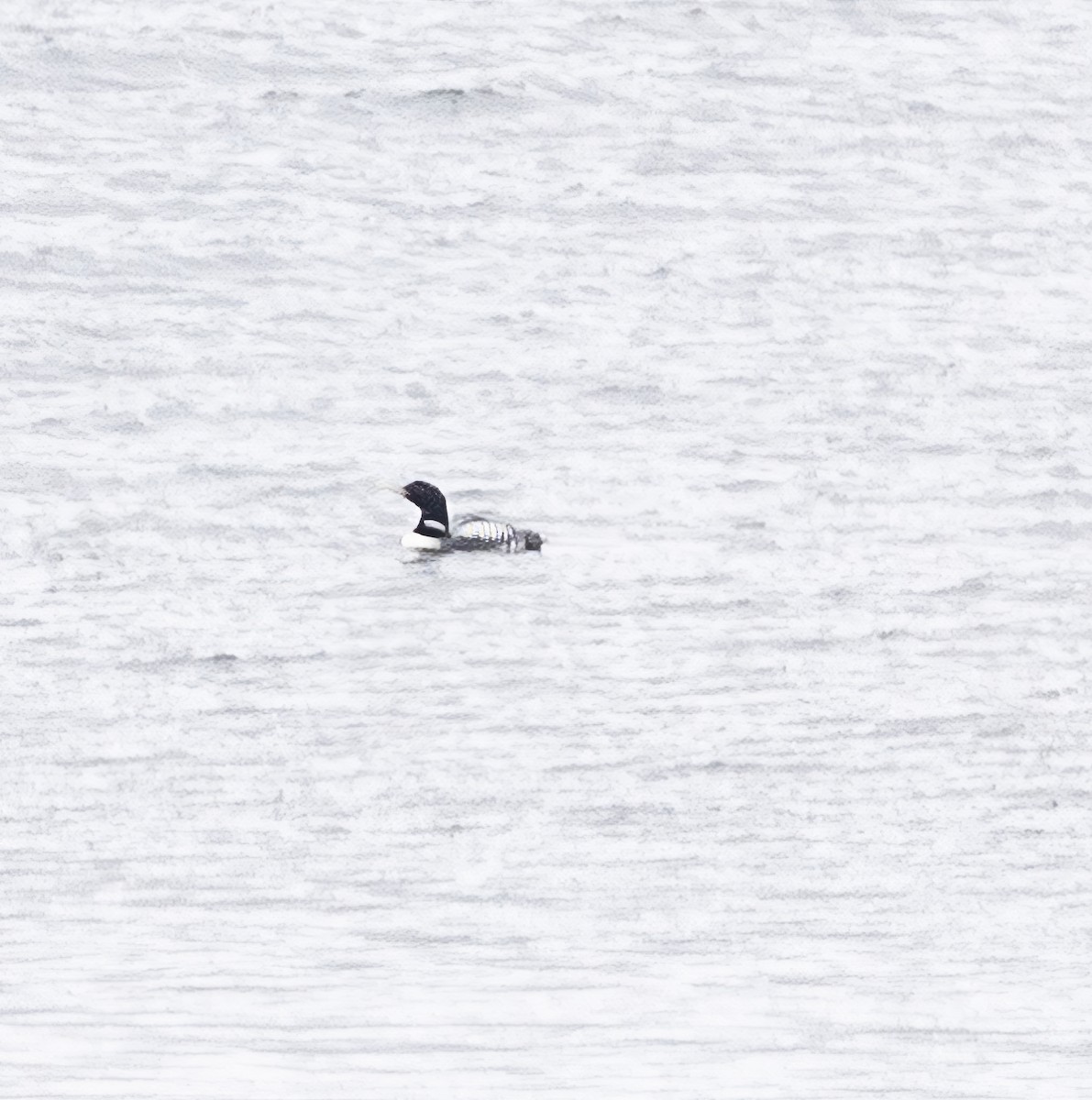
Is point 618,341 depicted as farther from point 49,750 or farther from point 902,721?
point 49,750

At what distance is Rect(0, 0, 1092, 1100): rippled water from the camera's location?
8359 mm

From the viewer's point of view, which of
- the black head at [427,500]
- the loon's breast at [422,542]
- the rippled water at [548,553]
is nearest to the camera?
the rippled water at [548,553]

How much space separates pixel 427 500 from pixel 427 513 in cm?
7

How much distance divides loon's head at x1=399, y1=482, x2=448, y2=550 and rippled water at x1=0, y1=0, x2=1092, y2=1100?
165 millimetres

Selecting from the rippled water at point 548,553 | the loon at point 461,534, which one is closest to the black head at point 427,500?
the loon at point 461,534

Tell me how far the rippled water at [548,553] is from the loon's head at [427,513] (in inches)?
6.5

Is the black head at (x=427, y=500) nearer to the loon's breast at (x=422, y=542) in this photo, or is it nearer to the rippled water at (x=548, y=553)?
the loon's breast at (x=422, y=542)

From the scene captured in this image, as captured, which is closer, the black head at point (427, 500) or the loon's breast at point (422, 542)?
the loon's breast at point (422, 542)

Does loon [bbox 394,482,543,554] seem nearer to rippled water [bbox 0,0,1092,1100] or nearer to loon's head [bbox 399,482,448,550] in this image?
loon's head [bbox 399,482,448,550]

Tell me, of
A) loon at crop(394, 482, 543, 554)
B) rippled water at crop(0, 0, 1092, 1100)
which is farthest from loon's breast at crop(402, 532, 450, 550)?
rippled water at crop(0, 0, 1092, 1100)

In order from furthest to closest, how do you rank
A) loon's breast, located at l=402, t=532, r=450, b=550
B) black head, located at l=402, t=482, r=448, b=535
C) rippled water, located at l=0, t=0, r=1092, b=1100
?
1. black head, located at l=402, t=482, r=448, b=535
2. loon's breast, located at l=402, t=532, r=450, b=550
3. rippled water, located at l=0, t=0, r=1092, b=1100

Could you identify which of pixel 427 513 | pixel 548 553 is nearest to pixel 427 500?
pixel 427 513

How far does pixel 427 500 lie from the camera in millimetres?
12562

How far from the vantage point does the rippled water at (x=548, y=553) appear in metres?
8.36
